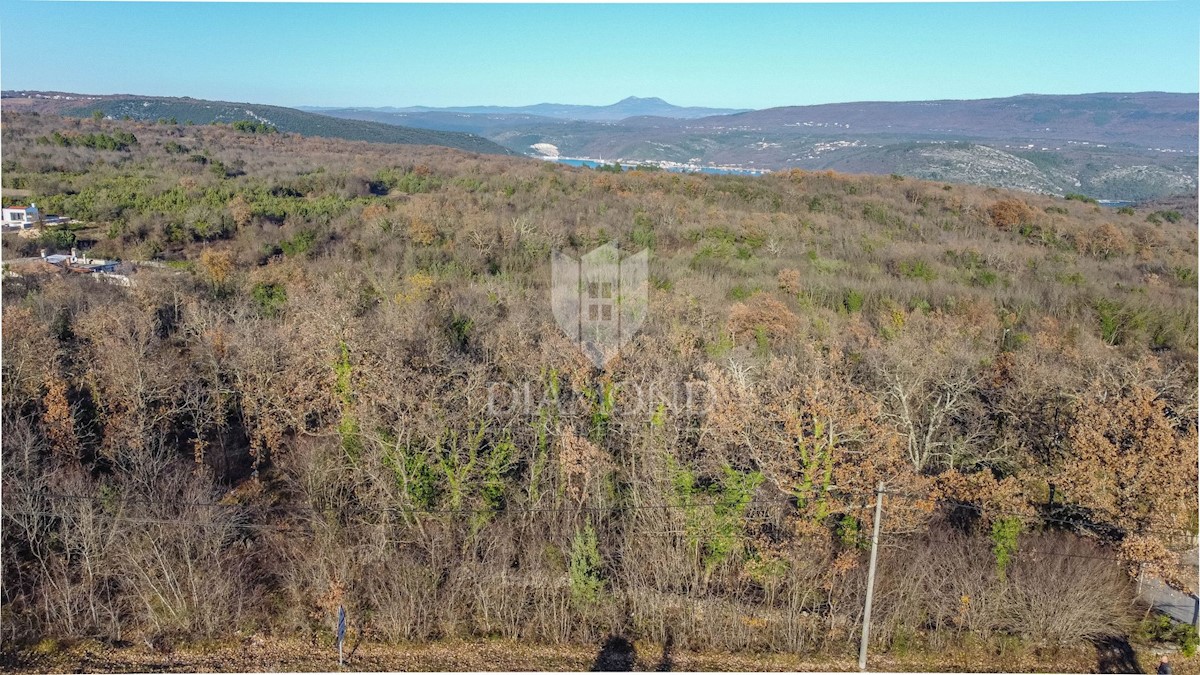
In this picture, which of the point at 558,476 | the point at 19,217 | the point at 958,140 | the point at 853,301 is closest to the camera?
the point at 558,476

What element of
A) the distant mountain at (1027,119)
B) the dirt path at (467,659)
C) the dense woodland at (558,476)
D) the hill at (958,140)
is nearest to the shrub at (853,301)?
the dense woodland at (558,476)

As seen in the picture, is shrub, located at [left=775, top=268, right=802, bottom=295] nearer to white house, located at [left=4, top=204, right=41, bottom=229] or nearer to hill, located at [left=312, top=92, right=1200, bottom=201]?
white house, located at [left=4, top=204, right=41, bottom=229]

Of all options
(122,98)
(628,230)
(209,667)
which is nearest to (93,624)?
(209,667)

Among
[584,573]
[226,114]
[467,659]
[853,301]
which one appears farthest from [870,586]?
[226,114]

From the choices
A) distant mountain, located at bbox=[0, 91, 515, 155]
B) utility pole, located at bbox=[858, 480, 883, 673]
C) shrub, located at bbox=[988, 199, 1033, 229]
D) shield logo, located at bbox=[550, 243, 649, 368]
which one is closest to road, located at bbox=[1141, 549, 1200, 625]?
utility pole, located at bbox=[858, 480, 883, 673]

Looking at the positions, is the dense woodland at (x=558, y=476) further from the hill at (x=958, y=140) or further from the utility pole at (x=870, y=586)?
the hill at (x=958, y=140)

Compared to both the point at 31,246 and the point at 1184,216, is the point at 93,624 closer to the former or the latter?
the point at 31,246

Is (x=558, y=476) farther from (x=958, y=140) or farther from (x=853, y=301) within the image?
(x=958, y=140)
